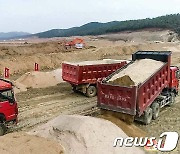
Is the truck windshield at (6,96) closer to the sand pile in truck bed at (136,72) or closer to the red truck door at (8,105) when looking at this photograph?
the red truck door at (8,105)

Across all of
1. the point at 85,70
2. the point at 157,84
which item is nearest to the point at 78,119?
the point at 157,84

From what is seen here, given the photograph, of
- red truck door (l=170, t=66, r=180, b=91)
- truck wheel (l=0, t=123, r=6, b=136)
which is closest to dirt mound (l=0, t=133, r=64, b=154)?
truck wheel (l=0, t=123, r=6, b=136)

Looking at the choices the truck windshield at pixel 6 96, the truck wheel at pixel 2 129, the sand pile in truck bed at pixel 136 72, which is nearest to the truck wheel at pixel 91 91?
the sand pile in truck bed at pixel 136 72

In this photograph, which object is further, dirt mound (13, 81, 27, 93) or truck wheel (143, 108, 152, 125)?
dirt mound (13, 81, 27, 93)

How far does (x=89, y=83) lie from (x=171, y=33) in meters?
64.6

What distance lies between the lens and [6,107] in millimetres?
11992

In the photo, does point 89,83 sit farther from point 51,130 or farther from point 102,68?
point 51,130

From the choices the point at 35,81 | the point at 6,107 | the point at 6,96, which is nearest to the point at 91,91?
the point at 35,81

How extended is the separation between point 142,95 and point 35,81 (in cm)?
1112

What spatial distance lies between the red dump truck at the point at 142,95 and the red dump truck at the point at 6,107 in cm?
384

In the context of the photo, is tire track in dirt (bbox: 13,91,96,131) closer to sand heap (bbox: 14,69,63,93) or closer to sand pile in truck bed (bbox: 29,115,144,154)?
A: sand heap (bbox: 14,69,63,93)

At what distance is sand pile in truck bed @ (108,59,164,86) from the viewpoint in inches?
512

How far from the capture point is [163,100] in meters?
15.4

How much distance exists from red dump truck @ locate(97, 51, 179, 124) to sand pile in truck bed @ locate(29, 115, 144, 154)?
1.55 m
